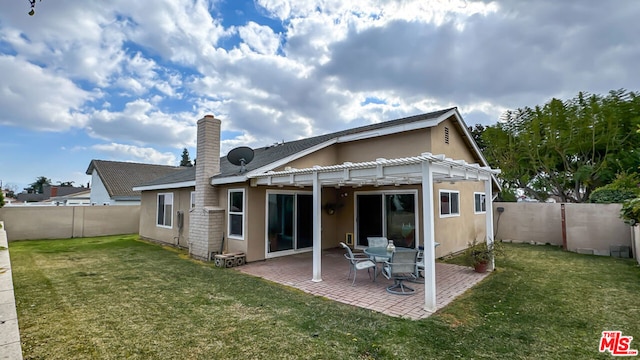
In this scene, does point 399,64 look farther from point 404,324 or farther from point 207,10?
point 404,324

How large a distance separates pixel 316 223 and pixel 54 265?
7.93m

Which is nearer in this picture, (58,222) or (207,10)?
(207,10)

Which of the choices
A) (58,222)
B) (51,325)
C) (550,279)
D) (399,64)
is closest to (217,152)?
(51,325)

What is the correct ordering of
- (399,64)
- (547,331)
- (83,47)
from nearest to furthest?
(547,331), (83,47), (399,64)

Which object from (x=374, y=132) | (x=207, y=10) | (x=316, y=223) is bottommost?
(x=316, y=223)

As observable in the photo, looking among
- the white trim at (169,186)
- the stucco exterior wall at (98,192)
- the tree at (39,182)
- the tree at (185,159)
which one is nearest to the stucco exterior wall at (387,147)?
the white trim at (169,186)

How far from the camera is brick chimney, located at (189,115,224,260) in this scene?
380 inches

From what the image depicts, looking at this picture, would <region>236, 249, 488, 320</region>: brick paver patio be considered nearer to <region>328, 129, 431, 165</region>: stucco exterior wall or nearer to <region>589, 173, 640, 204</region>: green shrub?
<region>328, 129, 431, 165</region>: stucco exterior wall

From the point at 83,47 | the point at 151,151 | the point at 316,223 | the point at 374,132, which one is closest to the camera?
the point at 316,223

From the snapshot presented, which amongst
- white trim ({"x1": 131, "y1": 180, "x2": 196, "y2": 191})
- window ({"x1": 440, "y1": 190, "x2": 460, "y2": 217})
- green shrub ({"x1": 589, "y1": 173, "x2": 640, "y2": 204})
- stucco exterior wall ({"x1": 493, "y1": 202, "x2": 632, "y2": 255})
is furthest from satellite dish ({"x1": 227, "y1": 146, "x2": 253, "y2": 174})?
green shrub ({"x1": 589, "y1": 173, "x2": 640, "y2": 204})

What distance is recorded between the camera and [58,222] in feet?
49.7

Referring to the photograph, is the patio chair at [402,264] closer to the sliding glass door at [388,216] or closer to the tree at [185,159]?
the sliding glass door at [388,216]

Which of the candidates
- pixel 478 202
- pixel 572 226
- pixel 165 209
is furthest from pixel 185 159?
pixel 572 226

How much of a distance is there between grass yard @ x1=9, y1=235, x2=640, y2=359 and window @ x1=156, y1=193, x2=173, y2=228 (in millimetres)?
4710
